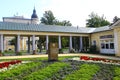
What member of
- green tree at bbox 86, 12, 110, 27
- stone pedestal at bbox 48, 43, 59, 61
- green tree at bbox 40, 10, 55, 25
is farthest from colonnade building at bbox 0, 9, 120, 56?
green tree at bbox 40, 10, 55, 25

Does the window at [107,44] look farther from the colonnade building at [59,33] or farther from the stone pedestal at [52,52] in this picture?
the stone pedestal at [52,52]

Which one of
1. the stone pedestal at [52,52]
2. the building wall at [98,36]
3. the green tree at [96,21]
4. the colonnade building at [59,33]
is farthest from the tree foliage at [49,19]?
the stone pedestal at [52,52]

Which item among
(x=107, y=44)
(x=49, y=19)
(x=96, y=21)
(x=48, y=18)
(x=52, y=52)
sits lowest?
(x=52, y=52)

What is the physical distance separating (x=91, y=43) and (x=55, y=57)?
2219cm

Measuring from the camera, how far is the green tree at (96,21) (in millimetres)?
69719

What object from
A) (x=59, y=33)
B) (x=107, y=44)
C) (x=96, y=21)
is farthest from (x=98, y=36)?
(x=96, y=21)

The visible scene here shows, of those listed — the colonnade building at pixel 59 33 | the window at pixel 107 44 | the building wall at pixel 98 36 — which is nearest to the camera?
the colonnade building at pixel 59 33

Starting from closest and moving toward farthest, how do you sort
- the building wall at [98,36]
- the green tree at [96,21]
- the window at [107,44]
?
1. the window at [107,44]
2. the building wall at [98,36]
3. the green tree at [96,21]

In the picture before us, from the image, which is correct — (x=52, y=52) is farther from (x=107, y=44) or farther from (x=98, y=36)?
(x=98, y=36)

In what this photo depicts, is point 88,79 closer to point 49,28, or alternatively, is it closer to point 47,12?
point 49,28

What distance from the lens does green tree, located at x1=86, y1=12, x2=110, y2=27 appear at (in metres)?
69.7

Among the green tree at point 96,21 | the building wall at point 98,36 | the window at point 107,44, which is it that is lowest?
the window at point 107,44


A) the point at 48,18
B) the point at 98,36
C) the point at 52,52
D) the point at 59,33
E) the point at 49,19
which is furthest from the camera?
the point at 48,18

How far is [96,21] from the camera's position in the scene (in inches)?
2800
